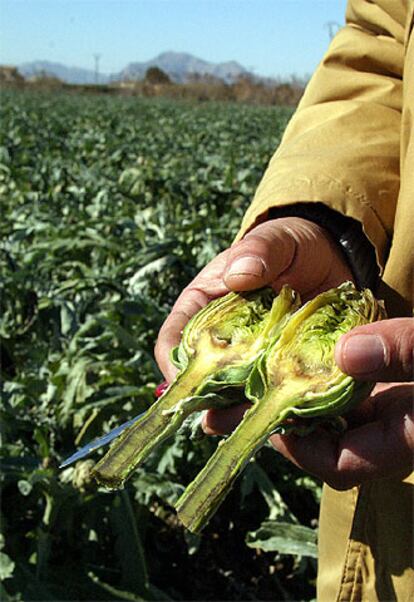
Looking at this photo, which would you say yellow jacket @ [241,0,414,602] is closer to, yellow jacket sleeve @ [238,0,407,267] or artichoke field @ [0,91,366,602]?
yellow jacket sleeve @ [238,0,407,267]

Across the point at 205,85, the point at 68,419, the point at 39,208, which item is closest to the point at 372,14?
the point at 68,419

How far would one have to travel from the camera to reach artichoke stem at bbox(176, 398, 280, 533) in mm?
1044

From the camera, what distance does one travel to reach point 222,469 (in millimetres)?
1082

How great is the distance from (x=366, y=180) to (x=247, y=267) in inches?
17.6

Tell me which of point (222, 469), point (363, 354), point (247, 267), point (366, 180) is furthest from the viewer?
point (366, 180)

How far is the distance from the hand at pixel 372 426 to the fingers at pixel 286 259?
9.8 inches

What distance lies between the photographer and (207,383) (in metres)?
1.25

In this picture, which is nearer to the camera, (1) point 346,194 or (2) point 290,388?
(2) point 290,388

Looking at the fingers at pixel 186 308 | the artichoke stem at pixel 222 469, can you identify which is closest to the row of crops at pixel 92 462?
the fingers at pixel 186 308

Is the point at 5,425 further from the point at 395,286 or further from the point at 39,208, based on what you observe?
the point at 39,208

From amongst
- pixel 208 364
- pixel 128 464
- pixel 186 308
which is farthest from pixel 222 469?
pixel 186 308

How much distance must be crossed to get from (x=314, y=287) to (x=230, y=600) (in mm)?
1585

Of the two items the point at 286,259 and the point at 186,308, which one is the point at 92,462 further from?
the point at 286,259

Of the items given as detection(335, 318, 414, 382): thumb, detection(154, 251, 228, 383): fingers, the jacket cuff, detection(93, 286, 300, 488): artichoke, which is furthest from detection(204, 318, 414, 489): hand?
the jacket cuff
